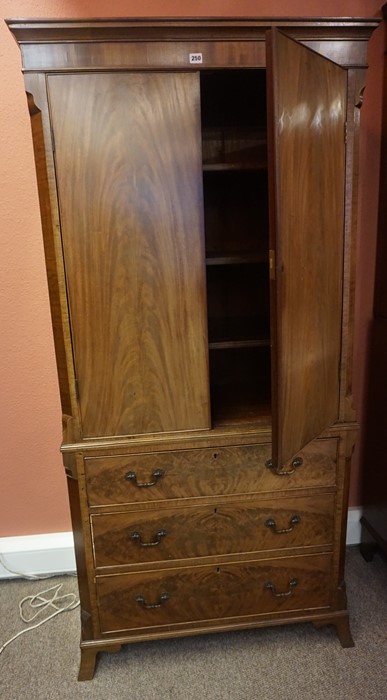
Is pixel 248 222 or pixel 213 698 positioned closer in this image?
pixel 213 698

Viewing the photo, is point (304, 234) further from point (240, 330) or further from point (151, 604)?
point (151, 604)

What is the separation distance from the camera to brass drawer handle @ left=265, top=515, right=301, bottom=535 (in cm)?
129

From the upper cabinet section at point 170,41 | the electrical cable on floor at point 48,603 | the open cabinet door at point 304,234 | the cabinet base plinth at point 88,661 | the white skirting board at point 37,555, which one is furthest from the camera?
the white skirting board at point 37,555

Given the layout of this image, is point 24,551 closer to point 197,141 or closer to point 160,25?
point 197,141

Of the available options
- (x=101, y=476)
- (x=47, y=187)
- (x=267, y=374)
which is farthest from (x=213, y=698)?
(x=47, y=187)

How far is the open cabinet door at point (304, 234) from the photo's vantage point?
0.84 meters

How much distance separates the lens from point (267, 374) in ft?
5.40

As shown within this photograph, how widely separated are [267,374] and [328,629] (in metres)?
0.88

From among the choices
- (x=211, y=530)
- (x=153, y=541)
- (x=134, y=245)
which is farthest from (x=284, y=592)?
(x=134, y=245)

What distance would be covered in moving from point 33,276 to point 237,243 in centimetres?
73

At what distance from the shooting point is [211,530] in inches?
50.0

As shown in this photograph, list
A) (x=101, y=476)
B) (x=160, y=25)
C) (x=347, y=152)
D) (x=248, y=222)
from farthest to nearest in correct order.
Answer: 1. (x=248, y=222)
2. (x=101, y=476)
3. (x=347, y=152)
4. (x=160, y=25)

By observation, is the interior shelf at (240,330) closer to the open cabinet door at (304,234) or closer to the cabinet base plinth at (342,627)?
the open cabinet door at (304,234)

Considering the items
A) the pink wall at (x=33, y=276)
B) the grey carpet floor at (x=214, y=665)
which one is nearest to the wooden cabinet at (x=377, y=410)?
the pink wall at (x=33, y=276)
